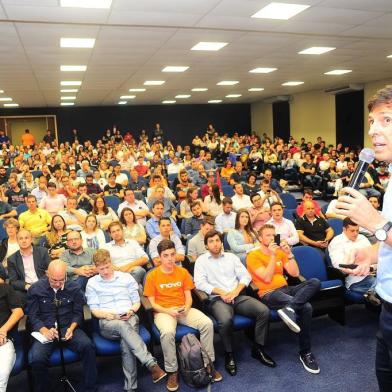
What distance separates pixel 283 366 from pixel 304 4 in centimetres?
364

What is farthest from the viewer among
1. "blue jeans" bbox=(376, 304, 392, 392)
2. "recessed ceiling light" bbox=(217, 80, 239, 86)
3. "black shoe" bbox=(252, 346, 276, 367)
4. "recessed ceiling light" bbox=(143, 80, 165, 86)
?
"recessed ceiling light" bbox=(217, 80, 239, 86)

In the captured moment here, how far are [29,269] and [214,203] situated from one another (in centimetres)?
308

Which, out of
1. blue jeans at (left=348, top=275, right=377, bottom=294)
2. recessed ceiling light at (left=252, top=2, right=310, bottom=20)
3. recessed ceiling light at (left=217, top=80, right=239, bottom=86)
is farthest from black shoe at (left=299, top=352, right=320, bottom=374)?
recessed ceiling light at (left=217, top=80, right=239, bottom=86)

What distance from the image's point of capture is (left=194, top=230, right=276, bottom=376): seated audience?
3.25 meters

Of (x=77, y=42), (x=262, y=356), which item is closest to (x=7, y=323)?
(x=262, y=356)

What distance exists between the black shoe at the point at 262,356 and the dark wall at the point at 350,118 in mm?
11582

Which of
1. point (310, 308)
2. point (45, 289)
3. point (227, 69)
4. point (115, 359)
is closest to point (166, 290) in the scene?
point (115, 359)

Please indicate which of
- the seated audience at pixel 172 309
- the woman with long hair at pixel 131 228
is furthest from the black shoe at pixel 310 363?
the woman with long hair at pixel 131 228

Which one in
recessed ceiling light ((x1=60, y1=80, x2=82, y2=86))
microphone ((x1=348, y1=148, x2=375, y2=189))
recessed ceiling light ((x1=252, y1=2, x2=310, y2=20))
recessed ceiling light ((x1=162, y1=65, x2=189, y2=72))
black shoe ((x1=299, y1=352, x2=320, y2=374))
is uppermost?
recessed ceiling light ((x1=60, y1=80, x2=82, y2=86))

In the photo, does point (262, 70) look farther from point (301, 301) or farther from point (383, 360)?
point (383, 360)

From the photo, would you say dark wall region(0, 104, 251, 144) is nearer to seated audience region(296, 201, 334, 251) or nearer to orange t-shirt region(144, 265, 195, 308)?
seated audience region(296, 201, 334, 251)

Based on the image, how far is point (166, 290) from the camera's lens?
347 cm

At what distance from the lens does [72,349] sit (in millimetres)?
2984

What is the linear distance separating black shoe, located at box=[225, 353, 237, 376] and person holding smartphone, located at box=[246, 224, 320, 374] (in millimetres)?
510
